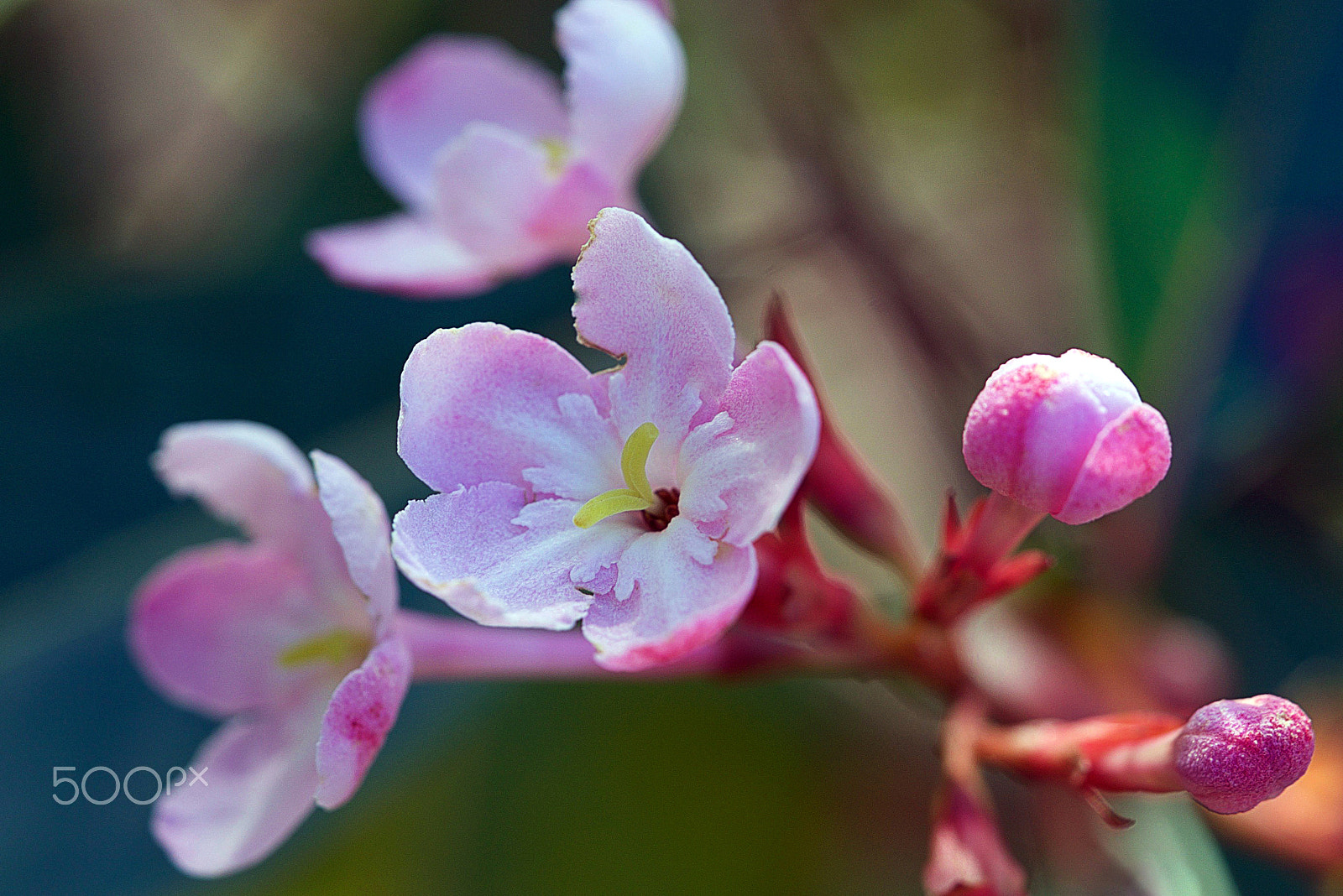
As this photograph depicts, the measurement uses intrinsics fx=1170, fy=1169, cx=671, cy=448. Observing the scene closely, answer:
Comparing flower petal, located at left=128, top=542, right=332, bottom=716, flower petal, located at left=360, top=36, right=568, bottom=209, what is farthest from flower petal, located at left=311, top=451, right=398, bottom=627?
flower petal, located at left=360, top=36, right=568, bottom=209

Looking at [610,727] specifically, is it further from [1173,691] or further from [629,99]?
[629,99]

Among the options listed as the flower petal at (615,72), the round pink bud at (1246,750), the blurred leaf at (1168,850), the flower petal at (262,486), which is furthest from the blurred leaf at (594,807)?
the round pink bud at (1246,750)

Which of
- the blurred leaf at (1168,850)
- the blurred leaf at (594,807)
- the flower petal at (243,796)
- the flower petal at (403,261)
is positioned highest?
the flower petal at (403,261)

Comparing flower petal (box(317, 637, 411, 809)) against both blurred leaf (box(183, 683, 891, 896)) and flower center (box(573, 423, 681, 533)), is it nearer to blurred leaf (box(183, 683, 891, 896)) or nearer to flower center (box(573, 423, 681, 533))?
flower center (box(573, 423, 681, 533))

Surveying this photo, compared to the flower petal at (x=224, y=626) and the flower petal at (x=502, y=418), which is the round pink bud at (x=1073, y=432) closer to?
the flower petal at (x=502, y=418)

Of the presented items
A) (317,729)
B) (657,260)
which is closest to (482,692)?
(317,729)

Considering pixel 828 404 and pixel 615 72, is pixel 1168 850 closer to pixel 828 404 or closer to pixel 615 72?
pixel 828 404

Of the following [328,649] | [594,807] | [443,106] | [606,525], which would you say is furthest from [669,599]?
[594,807]
